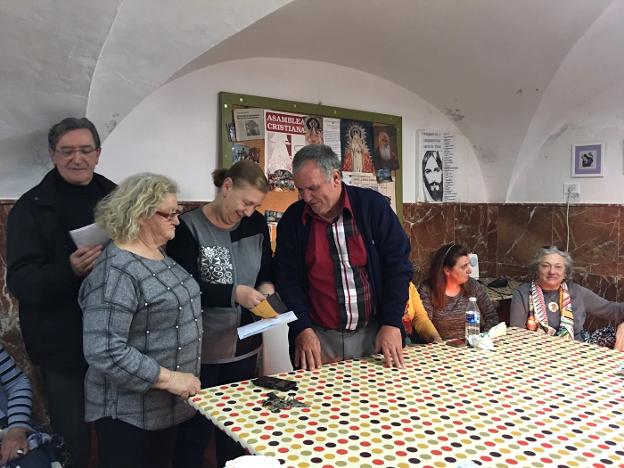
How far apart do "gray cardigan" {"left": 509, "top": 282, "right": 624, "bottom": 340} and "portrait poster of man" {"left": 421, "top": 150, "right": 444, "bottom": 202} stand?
1.35m

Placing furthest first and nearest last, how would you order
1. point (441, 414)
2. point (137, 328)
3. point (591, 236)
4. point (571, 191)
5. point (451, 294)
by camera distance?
point (571, 191) < point (591, 236) < point (451, 294) < point (137, 328) < point (441, 414)

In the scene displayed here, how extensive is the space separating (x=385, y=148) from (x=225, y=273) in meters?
2.26

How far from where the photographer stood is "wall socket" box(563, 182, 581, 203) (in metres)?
3.90

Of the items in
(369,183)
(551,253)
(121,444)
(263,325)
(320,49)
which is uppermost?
(320,49)

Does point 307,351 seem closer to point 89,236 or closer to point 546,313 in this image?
point 89,236

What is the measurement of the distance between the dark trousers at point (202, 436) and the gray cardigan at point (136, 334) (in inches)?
11.3

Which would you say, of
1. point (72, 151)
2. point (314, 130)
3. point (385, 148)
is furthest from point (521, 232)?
point (72, 151)

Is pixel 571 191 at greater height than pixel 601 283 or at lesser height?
greater

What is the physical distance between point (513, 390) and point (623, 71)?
9.18 feet

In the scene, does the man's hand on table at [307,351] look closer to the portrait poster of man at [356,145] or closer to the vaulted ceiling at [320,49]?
the vaulted ceiling at [320,49]

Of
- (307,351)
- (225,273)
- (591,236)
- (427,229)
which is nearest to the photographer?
(307,351)

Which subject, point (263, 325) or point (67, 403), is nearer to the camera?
point (263, 325)

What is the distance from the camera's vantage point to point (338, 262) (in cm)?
201

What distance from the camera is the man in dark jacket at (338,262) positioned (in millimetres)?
1950
